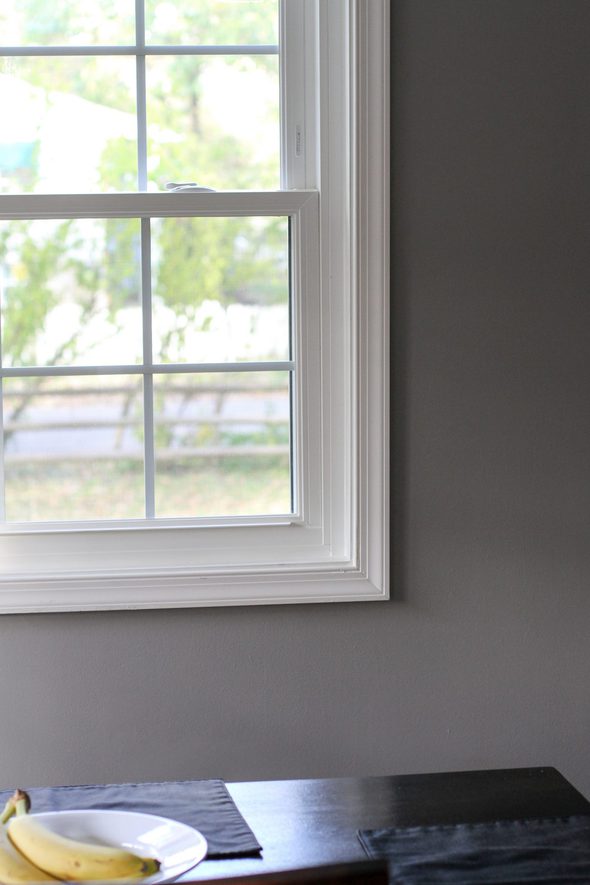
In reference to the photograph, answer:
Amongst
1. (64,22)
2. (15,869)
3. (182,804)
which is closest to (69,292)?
(64,22)

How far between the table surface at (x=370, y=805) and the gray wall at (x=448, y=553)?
0.64 metres

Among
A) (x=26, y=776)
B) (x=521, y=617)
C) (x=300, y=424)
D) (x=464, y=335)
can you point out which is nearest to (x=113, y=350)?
(x=300, y=424)

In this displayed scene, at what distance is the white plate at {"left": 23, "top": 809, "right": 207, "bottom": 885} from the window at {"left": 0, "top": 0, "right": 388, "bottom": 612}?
891 mm

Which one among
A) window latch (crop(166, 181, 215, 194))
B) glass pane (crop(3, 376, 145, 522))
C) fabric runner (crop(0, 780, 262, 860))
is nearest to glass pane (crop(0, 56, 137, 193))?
window latch (crop(166, 181, 215, 194))

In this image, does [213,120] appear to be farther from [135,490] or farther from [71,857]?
[71,857]

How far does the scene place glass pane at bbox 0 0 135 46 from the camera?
6.99 ft

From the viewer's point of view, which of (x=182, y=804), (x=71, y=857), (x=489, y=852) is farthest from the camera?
(x=182, y=804)

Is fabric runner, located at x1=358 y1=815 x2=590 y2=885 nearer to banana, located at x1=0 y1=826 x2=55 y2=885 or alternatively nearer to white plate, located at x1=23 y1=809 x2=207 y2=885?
white plate, located at x1=23 y1=809 x2=207 y2=885

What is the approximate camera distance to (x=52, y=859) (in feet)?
3.21

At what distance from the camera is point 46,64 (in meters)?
2.13

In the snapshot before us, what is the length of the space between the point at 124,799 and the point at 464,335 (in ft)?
3.93

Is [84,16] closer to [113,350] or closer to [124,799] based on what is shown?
[113,350]

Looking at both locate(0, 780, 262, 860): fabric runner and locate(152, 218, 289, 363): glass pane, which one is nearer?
locate(0, 780, 262, 860): fabric runner

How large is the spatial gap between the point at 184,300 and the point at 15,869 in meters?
1.38
